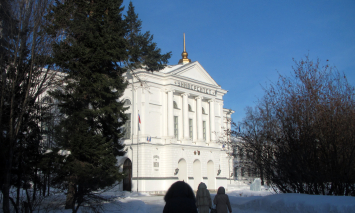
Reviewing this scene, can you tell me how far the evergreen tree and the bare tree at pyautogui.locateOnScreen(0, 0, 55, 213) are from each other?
0.93 meters

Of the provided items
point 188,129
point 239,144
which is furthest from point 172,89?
point 239,144

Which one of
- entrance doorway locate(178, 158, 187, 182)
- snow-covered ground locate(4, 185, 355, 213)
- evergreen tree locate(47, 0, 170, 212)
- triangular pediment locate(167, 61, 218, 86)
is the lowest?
snow-covered ground locate(4, 185, 355, 213)

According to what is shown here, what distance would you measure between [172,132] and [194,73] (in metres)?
8.92

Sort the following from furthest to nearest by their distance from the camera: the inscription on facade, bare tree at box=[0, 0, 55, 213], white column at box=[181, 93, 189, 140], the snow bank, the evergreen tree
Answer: the inscription on facade, white column at box=[181, 93, 189, 140], the evergreen tree, bare tree at box=[0, 0, 55, 213], the snow bank

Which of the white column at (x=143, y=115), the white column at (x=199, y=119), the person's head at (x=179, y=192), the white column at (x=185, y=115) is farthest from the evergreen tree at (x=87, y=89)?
the white column at (x=199, y=119)

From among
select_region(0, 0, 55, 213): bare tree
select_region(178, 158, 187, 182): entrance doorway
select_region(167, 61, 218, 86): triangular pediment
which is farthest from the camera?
select_region(167, 61, 218, 86): triangular pediment

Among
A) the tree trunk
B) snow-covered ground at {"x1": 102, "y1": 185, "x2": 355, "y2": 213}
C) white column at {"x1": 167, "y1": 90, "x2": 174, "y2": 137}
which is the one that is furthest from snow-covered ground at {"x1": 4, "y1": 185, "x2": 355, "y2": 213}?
white column at {"x1": 167, "y1": 90, "x2": 174, "y2": 137}

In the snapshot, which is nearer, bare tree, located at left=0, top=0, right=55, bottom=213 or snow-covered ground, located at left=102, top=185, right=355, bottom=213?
snow-covered ground, located at left=102, top=185, right=355, bottom=213

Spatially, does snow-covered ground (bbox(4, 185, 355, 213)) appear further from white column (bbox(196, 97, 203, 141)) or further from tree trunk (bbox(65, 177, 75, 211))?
white column (bbox(196, 97, 203, 141))

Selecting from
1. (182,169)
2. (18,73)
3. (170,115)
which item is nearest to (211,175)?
(182,169)

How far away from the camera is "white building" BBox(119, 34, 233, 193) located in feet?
125

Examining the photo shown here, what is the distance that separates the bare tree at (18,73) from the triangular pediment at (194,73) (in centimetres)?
2890

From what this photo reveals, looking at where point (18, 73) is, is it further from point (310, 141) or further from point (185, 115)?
point (185, 115)

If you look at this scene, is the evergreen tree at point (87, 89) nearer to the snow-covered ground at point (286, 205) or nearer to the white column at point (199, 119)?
the snow-covered ground at point (286, 205)
